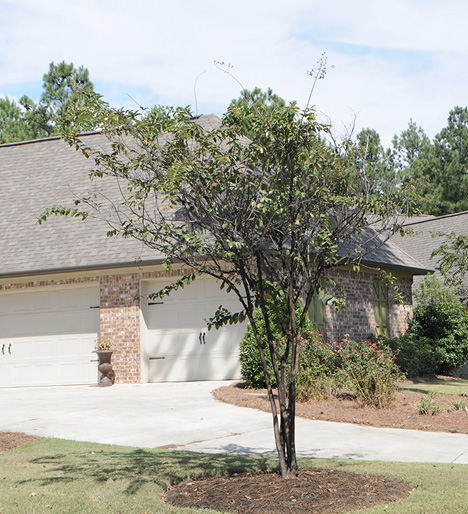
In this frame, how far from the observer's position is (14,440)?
8633 mm

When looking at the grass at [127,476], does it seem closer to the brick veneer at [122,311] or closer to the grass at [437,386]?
the grass at [437,386]

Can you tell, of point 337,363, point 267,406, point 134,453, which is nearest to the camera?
point 134,453

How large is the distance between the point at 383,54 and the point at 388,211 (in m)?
3.61

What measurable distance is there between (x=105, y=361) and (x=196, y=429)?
6814mm

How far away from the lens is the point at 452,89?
13.5 metres

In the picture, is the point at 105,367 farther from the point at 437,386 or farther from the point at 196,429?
the point at 437,386

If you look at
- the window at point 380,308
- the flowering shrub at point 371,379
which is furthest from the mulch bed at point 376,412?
the window at point 380,308

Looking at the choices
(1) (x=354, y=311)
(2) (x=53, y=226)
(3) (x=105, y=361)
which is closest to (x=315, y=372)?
(3) (x=105, y=361)

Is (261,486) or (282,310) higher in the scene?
(282,310)

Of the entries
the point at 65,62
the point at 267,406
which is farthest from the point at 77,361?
the point at 65,62

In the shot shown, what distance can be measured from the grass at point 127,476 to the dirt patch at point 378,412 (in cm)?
290

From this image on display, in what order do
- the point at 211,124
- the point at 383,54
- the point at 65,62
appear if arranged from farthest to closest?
the point at 65,62
the point at 211,124
the point at 383,54

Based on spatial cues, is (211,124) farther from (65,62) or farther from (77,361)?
(65,62)

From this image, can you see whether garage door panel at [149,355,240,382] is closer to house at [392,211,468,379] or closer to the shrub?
the shrub
